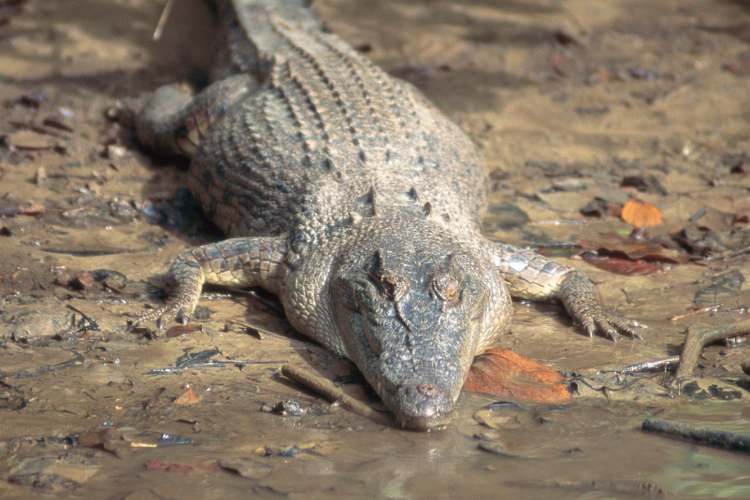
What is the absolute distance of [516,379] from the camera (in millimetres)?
3049

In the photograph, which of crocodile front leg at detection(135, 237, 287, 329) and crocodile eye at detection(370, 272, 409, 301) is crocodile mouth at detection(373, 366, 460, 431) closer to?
crocodile eye at detection(370, 272, 409, 301)

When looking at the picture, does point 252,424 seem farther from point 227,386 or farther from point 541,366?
point 541,366

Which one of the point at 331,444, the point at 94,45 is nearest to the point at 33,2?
the point at 94,45

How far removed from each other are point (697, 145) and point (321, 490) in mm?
5648

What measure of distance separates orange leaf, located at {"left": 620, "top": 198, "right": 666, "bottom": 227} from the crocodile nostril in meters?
3.09

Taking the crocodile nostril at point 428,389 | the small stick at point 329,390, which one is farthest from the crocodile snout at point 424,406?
the small stick at point 329,390

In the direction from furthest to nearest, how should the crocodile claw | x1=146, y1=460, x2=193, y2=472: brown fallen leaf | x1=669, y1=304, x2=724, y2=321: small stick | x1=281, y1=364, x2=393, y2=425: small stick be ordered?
1. x1=669, y1=304, x2=724, y2=321: small stick
2. the crocodile claw
3. x1=281, y1=364, x2=393, y2=425: small stick
4. x1=146, y1=460, x2=193, y2=472: brown fallen leaf

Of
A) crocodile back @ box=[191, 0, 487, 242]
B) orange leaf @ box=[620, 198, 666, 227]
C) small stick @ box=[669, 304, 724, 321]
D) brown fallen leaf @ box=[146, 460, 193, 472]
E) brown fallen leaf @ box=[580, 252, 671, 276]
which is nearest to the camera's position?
brown fallen leaf @ box=[146, 460, 193, 472]

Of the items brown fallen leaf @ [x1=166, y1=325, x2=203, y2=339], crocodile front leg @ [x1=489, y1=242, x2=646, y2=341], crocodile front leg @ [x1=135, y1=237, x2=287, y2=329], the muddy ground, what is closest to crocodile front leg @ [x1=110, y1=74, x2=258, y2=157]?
the muddy ground

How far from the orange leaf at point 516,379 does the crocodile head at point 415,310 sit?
0.10 metres

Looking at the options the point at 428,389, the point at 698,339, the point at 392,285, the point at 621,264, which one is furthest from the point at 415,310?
the point at 621,264

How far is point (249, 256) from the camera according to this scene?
383cm

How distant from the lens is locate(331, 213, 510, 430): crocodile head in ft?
8.75

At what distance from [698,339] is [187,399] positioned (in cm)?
244
